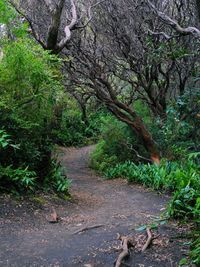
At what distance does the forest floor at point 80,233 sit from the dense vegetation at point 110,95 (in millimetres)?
483

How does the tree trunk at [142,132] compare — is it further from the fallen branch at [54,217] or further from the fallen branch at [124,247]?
the fallen branch at [124,247]

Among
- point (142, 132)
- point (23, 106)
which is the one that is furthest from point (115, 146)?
point (23, 106)

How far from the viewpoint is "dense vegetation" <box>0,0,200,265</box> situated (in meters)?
7.40

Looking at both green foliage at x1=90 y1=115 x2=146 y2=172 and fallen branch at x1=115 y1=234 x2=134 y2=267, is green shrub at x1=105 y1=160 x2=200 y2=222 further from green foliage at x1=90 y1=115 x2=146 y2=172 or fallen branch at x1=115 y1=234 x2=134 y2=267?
fallen branch at x1=115 y1=234 x2=134 y2=267

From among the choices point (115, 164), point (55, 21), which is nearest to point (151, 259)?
point (55, 21)

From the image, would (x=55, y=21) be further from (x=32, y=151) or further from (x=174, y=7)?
(x=174, y=7)

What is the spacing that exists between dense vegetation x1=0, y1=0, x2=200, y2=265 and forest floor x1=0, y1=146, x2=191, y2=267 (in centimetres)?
48

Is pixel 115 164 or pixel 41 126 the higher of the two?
pixel 41 126

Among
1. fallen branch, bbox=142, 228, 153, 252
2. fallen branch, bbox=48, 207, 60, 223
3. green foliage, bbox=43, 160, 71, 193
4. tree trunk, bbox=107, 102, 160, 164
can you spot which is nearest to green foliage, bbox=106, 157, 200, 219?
fallen branch, bbox=142, 228, 153, 252

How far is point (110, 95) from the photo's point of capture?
13.8 metres

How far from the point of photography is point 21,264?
15.3 feet

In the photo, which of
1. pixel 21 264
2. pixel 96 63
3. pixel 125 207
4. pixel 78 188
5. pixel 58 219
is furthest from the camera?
pixel 96 63

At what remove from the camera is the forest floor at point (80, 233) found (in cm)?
481

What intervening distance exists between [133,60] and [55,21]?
6057 mm
